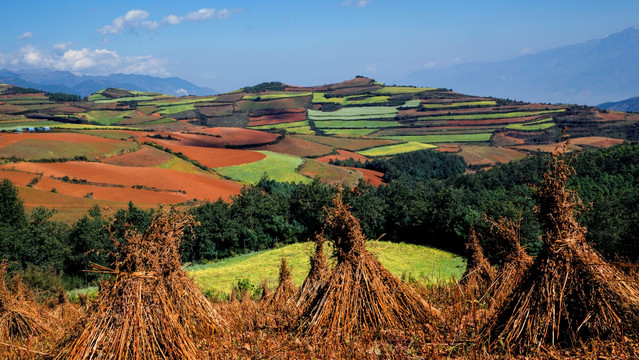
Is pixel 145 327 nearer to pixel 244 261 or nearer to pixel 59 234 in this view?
pixel 244 261

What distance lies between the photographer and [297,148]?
113750 millimetres

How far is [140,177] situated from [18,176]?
15988mm

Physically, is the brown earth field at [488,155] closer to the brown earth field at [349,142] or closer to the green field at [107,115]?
the brown earth field at [349,142]

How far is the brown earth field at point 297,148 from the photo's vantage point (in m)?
110

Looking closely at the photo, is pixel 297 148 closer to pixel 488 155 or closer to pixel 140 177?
pixel 488 155

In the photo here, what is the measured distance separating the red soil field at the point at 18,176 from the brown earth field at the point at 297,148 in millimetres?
54408

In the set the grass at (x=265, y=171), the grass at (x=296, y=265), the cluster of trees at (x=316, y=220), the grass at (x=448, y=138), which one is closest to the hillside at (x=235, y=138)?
the grass at (x=265, y=171)

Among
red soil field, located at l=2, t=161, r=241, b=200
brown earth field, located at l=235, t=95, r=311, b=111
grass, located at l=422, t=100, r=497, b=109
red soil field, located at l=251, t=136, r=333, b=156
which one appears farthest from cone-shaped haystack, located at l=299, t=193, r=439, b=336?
brown earth field, located at l=235, t=95, r=311, b=111

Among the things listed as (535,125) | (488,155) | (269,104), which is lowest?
(488,155)

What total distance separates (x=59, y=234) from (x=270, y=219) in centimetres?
2207

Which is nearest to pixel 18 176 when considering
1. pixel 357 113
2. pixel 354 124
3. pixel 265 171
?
pixel 265 171

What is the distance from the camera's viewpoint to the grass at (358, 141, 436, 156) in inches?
4808

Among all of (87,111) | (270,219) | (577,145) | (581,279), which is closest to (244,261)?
(270,219)

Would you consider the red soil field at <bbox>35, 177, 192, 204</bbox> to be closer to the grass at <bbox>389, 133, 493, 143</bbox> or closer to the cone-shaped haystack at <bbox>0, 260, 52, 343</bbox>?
the cone-shaped haystack at <bbox>0, 260, 52, 343</bbox>
